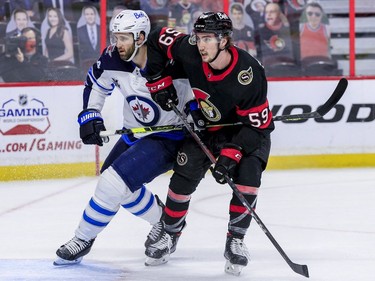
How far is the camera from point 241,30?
710 cm

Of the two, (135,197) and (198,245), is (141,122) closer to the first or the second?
(135,197)

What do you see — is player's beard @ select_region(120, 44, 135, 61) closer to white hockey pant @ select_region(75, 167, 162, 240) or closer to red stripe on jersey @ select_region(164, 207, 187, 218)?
white hockey pant @ select_region(75, 167, 162, 240)

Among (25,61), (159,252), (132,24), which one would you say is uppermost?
(132,24)

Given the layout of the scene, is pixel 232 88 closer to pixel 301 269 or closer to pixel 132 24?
pixel 132 24

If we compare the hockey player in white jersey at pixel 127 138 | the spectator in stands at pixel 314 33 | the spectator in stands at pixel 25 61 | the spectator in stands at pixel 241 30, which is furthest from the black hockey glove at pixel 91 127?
the spectator in stands at pixel 314 33

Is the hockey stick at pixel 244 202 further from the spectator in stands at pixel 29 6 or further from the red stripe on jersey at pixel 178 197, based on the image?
the spectator in stands at pixel 29 6

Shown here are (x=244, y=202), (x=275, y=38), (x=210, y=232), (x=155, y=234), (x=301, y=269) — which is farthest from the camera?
(x=275, y=38)

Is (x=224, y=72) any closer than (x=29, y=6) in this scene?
Yes

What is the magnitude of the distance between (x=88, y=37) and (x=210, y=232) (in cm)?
261

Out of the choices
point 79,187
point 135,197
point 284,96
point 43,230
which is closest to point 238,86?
point 135,197

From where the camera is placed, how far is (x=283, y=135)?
6945 mm

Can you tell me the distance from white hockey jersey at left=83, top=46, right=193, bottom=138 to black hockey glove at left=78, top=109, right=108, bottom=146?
7cm

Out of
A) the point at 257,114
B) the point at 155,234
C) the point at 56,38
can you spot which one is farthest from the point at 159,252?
the point at 56,38

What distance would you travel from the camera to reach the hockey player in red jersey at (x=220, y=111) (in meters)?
3.67
